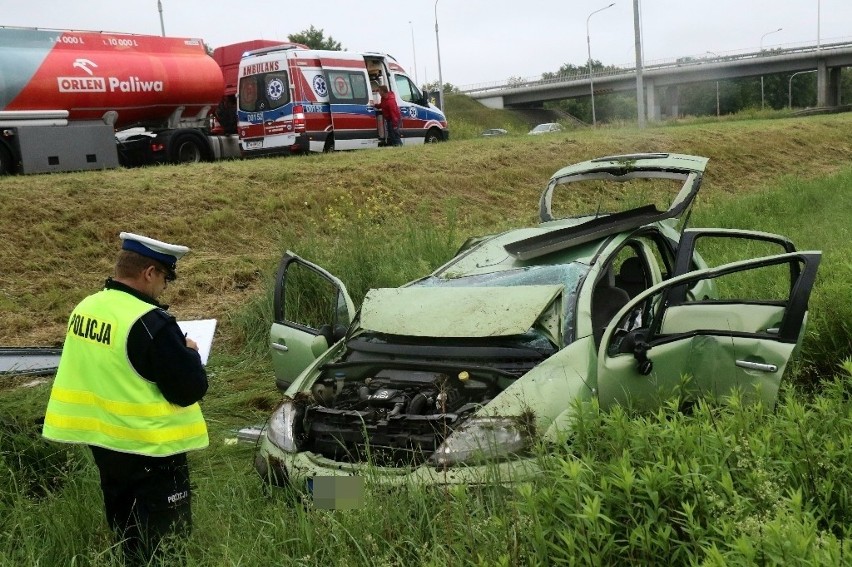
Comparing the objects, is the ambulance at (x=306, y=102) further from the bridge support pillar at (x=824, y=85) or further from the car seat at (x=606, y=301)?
the bridge support pillar at (x=824, y=85)

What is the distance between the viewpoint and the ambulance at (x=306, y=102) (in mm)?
21500

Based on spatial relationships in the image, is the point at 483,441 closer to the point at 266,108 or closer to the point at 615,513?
the point at 615,513

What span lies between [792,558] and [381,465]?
207 cm

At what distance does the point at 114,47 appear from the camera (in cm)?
1827

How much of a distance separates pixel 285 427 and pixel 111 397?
3.53ft

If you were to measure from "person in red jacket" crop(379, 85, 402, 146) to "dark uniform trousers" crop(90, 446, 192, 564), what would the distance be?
65.1 feet

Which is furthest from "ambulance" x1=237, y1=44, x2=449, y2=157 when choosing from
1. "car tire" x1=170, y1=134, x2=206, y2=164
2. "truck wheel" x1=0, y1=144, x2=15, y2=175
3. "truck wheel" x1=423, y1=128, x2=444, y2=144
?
"truck wheel" x1=0, y1=144, x2=15, y2=175

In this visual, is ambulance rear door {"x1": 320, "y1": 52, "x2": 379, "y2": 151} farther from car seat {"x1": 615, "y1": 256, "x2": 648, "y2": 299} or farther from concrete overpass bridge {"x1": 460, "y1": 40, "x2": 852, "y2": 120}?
concrete overpass bridge {"x1": 460, "y1": 40, "x2": 852, "y2": 120}

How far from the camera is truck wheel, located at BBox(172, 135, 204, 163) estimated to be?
19.7 m

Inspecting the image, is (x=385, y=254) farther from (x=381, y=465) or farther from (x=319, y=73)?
(x=319, y=73)

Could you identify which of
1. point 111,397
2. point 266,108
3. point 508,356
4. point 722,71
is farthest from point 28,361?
point 722,71

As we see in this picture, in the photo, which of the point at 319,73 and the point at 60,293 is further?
the point at 319,73

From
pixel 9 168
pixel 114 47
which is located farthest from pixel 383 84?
pixel 9 168

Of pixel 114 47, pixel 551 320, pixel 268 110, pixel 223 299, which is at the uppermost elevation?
pixel 114 47
